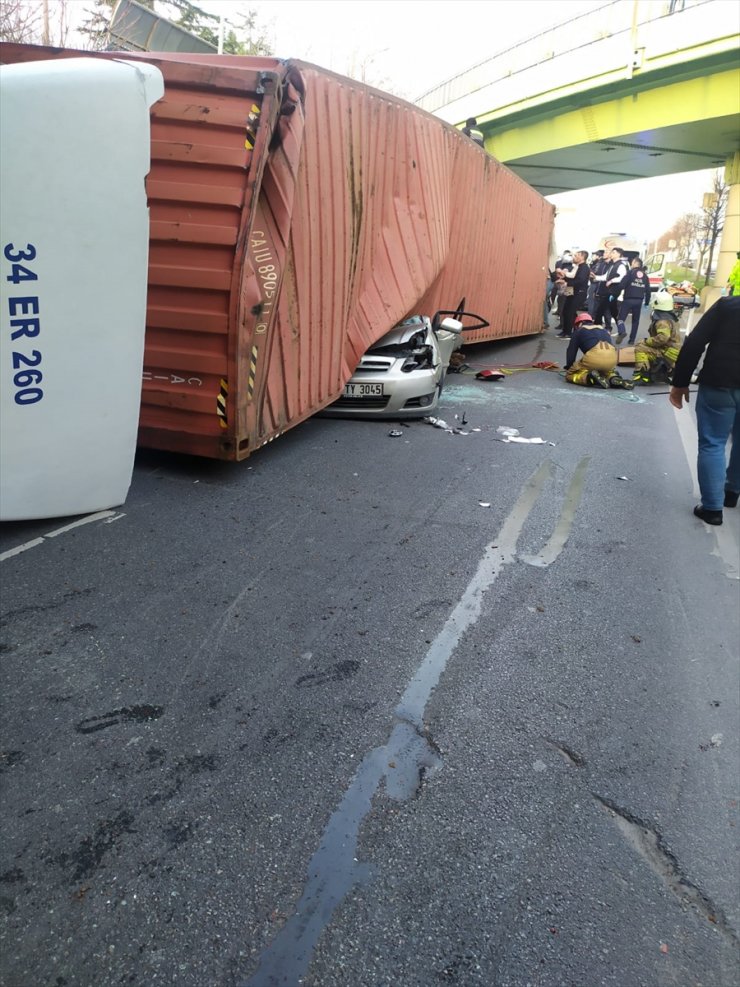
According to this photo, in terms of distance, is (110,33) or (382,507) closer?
(382,507)

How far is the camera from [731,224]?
25828mm

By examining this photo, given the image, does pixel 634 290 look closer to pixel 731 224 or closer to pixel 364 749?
pixel 731 224

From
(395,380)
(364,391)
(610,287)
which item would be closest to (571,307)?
(610,287)

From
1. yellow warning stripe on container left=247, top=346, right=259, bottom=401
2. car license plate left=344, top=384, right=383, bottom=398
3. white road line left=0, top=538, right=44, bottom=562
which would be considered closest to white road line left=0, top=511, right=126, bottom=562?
white road line left=0, top=538, right=44, bottom=562

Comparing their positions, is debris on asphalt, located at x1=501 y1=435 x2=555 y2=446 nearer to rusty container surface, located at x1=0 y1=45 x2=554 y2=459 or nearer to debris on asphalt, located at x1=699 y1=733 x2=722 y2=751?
rusty container surface, located at x1=0 y1=45 x2=554 y2=459

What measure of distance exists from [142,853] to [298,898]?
507 millimetres

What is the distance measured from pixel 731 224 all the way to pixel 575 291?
13.5 metres

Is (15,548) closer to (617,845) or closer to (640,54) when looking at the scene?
(617,845)

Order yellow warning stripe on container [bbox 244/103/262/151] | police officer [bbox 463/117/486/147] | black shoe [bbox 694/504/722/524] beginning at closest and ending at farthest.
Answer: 1. yellow warning stripe on container [bbox 244/103/262/151]
2. black shoe [bbox 694/504/722/524]
3. police officer [bbox 463/117/486/147]

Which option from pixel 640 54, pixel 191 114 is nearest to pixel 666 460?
pixel 191 114

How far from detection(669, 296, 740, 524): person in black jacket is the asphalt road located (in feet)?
1.71

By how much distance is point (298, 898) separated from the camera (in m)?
2.01

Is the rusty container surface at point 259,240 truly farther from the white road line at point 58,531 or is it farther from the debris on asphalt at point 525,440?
the debris on asphalt at point 525,440

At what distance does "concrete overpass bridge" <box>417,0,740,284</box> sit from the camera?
67.6 ft
